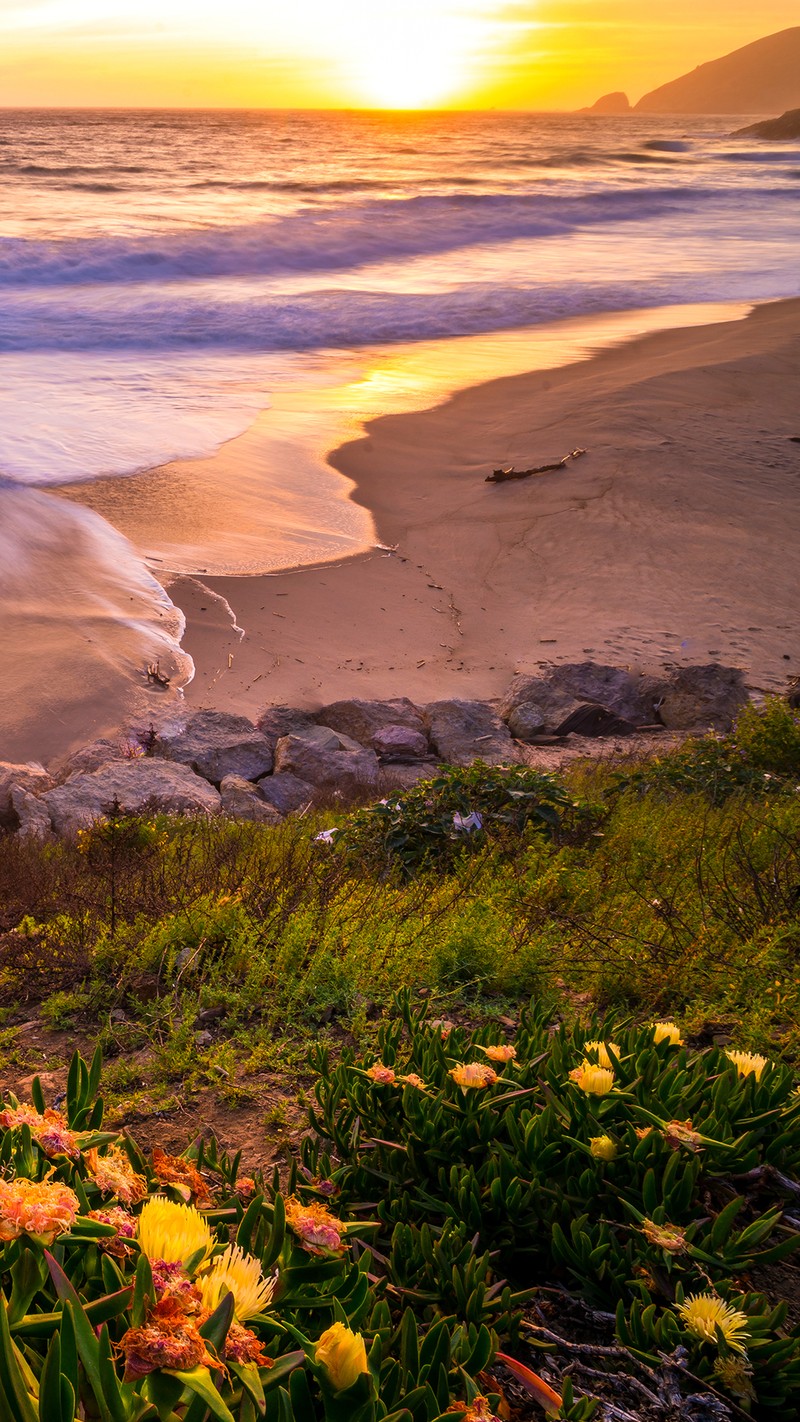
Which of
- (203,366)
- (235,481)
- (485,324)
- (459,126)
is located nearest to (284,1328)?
(235,481)

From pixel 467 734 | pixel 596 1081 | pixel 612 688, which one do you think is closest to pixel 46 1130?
pixel 596 1081

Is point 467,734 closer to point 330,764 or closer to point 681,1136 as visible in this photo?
point 330,764

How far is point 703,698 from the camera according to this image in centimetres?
771

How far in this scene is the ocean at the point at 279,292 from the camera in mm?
10586

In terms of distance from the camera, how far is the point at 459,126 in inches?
2992

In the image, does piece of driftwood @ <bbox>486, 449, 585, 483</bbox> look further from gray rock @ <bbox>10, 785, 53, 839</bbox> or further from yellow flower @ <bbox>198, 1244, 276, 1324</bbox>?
yellow flower @ <bbox>198, 1244, 276, 1324</bbox>

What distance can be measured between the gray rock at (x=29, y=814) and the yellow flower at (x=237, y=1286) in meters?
4.80

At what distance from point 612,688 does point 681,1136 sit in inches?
255

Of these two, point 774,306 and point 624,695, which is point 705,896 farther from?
point 774,306

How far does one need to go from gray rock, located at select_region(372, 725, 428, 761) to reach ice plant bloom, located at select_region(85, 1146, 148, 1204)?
18.5 ft

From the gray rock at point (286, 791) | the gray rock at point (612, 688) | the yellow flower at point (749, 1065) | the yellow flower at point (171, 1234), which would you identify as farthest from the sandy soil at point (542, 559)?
the yellow flower at point (171, 1234)

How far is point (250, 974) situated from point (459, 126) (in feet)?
281

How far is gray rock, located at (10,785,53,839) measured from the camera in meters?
5.54

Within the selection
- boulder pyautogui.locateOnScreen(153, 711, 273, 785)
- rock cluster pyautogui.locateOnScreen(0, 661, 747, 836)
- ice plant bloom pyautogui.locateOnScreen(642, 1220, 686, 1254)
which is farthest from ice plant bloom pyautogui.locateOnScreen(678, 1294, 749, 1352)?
boulder pyautogui.locateOnScreen(153, 711, 273, 785)
